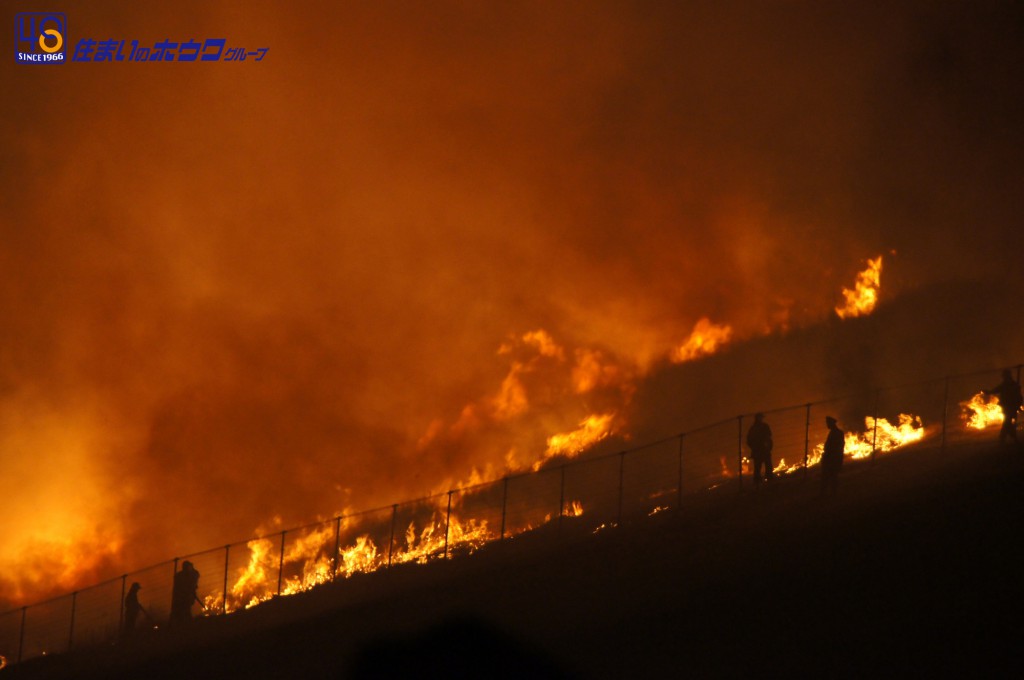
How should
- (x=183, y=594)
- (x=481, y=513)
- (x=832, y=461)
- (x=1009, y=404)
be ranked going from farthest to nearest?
1. (x=481, y=513)
2. (x=183, y=594)
3. (x=1009, y=404)
4. (x=832, y=461)

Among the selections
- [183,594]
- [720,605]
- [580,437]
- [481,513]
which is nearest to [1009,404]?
[720,605]

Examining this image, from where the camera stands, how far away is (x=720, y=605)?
1106 centimetres

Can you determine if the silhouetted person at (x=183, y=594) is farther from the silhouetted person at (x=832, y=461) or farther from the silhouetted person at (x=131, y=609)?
the silhouetted person at (x=832, y=461)

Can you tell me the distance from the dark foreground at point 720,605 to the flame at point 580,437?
56.5ft

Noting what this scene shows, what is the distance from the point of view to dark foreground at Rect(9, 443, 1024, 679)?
31.2 ft

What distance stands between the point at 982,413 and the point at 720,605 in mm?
13277

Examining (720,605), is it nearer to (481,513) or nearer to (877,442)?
(877,442)

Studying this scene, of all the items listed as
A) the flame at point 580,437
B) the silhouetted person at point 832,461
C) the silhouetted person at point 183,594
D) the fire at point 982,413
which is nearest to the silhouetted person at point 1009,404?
the silhouetted person at point 832,461

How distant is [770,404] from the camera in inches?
1404

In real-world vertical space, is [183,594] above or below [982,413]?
below

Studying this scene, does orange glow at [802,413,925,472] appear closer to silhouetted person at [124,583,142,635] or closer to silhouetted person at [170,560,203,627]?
silhouetted person at [170,560,203,627]

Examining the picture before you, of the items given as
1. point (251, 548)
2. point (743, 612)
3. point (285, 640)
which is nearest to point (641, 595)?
point (743, 612)

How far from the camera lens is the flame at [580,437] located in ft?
112

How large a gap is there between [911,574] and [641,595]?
131 inches
